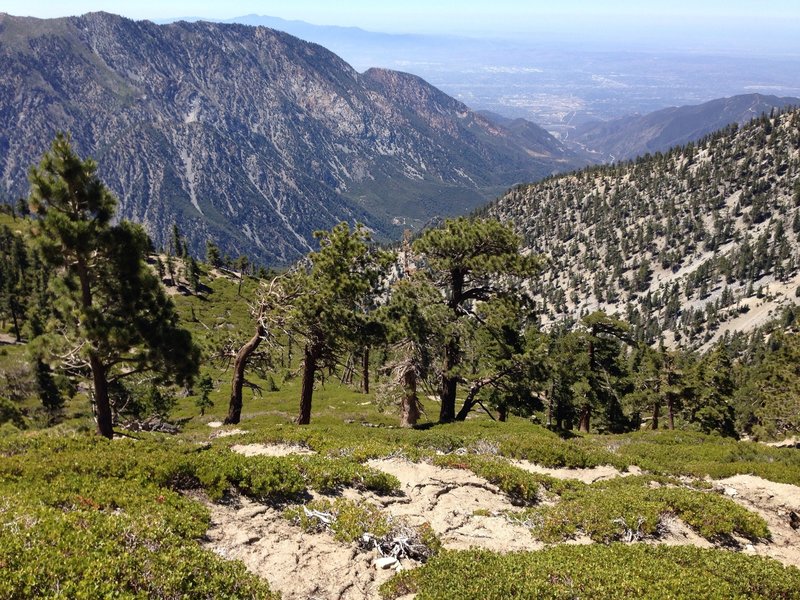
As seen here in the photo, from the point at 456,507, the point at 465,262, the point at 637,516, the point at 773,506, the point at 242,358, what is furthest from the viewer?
the point at 242,358

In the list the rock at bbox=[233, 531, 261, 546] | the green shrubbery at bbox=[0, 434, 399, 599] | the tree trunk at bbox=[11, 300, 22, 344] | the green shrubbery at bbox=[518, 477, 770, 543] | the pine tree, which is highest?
the green shrubbery at bbox=[0, 434, 399, 599]

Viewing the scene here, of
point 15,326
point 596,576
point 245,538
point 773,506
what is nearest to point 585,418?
point 773,506

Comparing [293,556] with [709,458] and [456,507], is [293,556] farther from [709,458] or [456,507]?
[709,458]

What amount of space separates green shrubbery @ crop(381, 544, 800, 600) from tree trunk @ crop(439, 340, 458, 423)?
55.6 ft

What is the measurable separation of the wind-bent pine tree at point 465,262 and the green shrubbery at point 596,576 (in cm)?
1605

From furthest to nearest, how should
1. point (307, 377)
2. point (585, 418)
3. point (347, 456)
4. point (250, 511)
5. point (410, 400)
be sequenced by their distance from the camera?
point (585, 418) < point (410, 400) < point (307, 377) < point (347, 456) < point (250, 511)

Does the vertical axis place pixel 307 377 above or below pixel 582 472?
above

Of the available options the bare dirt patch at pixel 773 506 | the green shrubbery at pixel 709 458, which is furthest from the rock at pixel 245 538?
the green shrubbery at pixel 709 458

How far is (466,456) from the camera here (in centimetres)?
1634

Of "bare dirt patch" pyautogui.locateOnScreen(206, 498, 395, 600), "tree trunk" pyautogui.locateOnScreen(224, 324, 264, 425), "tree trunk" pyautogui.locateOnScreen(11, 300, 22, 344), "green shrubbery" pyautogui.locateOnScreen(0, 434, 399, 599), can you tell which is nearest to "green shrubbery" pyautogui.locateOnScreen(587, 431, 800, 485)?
"green shrubbery" pyautogui.locateOnScreen(0, 434, 399, 599)

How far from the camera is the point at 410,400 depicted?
Answer: 2777 centimetres

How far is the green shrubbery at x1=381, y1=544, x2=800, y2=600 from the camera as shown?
791 centimetres

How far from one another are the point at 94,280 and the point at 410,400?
1727 cm

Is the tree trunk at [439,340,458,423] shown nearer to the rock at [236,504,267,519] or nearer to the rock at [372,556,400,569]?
the rock at [236,504,267,519]
